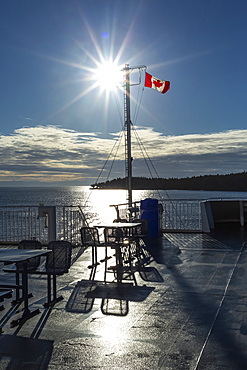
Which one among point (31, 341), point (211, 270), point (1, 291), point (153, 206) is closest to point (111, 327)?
point (31, 341)

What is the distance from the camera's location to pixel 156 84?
18.5m

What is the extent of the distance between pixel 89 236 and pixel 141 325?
3.68 metres

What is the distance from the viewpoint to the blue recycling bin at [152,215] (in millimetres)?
12820

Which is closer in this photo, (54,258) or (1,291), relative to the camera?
(1,291)

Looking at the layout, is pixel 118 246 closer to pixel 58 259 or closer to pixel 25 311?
pixel 58 259

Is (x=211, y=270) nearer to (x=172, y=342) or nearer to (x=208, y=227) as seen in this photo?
(x=172, y=342)

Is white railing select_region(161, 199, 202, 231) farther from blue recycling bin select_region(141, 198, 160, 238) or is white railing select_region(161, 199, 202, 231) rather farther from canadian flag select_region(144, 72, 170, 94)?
canadian flag select_region(144, 72, 170, 94)

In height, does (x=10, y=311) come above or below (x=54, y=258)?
below

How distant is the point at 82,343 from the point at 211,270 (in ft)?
14.1

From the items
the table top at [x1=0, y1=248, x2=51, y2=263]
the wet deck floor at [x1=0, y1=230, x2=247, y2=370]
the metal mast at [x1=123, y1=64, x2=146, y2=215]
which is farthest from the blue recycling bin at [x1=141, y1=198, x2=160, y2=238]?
the table top at [x1=0, y1=248, x2=51, y2=263]

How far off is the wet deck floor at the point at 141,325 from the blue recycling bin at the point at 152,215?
4450 mm

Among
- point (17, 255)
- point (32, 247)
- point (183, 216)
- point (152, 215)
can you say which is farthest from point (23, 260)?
point (183, 216)

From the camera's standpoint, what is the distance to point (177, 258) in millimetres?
9516

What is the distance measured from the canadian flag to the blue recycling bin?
7.33 metres
